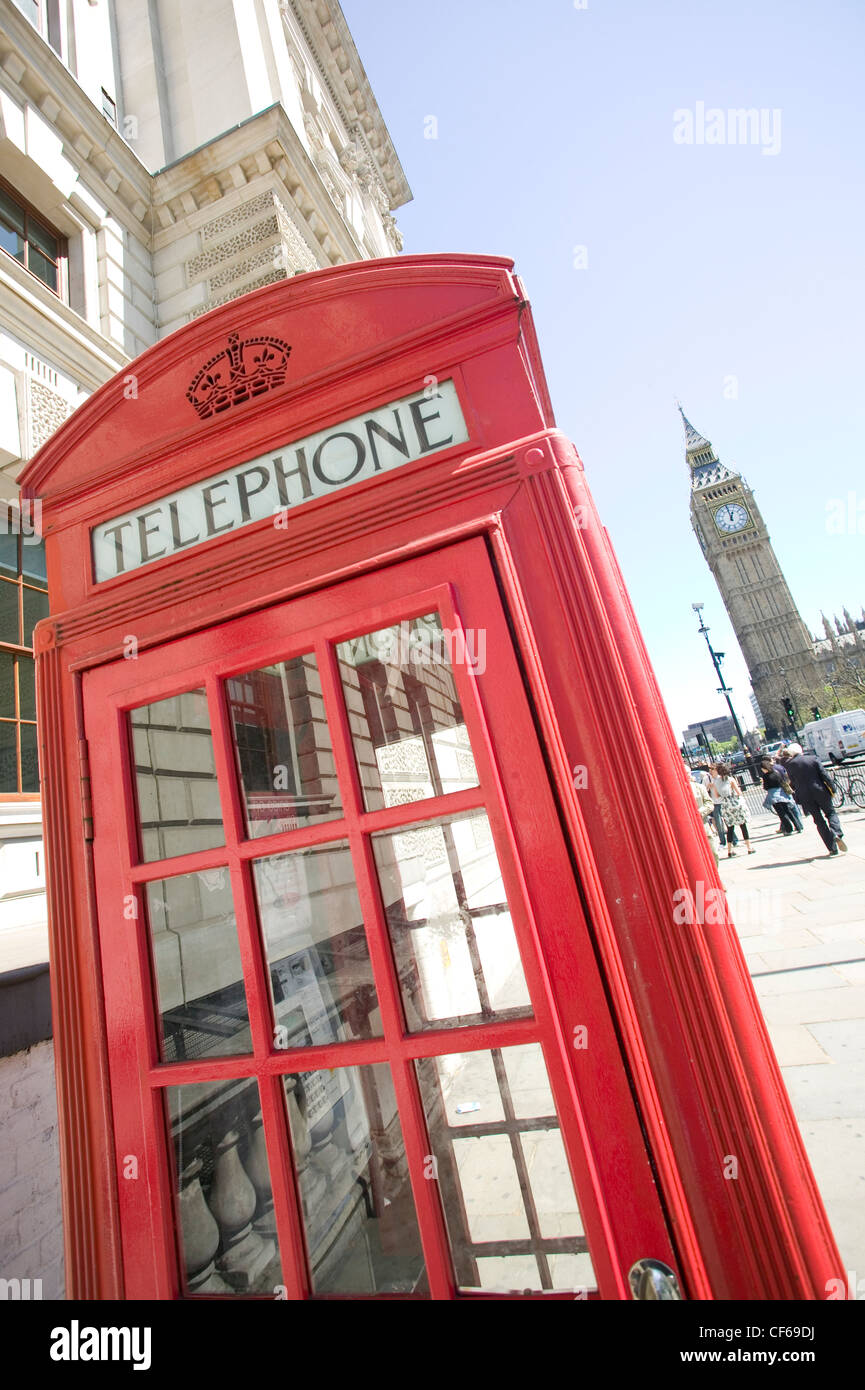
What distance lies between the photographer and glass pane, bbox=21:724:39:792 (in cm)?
437

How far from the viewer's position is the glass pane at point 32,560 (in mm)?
4867

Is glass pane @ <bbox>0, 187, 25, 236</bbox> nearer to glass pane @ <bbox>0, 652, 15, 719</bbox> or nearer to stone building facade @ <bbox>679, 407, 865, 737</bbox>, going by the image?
glass pane @ <bbox>0, 652, 15, 719</bbox>

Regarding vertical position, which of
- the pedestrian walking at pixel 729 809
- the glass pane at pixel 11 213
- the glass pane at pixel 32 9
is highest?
the glass pane at pixel 32 9

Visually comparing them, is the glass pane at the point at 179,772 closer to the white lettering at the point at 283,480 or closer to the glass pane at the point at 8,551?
the white lettering at the point at 283,480

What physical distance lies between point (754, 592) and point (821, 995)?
94.1 m

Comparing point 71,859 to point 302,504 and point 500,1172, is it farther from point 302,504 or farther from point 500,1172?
point 500,1172

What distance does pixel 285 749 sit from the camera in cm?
210

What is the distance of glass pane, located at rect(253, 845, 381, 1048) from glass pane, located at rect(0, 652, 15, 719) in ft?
11.8

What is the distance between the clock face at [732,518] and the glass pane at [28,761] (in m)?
96.8

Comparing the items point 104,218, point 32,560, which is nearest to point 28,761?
point 32,560

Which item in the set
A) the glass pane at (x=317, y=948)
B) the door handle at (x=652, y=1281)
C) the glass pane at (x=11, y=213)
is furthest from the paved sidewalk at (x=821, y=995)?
the glass pane at (x=11, y=213)

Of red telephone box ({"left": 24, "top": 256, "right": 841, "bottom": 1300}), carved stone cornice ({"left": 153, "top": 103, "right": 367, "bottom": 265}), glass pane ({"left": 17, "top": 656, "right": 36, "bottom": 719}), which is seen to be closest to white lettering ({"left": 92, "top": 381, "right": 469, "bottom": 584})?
red telephone box ({"left": 24, "top": 256, "right": 841, "bottom": 1300})

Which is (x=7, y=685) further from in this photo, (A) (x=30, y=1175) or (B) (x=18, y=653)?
(A) (x=30, y=1175)
